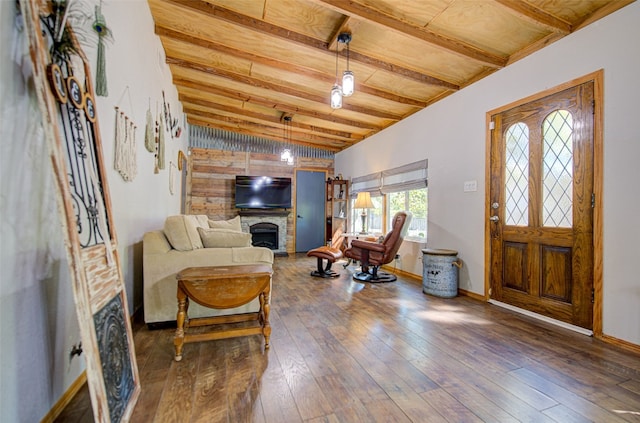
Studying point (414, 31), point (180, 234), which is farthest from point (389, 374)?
point (414, 31)

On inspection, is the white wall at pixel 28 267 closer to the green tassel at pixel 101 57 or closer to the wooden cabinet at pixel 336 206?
the green tassel at pixel 101 57

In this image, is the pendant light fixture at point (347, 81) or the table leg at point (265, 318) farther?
the pendant light fixture at point (347, 81)

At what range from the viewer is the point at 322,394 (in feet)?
5.08

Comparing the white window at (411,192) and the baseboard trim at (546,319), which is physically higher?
the white window at (411,192)

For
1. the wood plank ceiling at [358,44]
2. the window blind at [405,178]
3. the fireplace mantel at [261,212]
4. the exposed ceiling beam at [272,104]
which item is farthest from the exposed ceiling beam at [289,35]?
the fireplace mantel at [261,212]

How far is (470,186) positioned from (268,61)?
9.80ft

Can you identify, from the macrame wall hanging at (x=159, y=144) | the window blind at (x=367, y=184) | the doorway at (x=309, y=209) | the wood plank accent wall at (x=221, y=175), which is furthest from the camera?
the doorway at (x=309, y=209)

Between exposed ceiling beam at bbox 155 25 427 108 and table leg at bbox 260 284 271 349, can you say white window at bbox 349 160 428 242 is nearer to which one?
exposed ceiling beam at bbox 155 25 427 108

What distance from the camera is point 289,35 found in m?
2.91

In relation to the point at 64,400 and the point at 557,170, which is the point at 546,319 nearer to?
the point at 557,170

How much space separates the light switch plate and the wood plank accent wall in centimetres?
434

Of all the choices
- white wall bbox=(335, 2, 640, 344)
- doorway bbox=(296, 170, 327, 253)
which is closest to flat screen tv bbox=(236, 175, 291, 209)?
doorway bbox=(296, 170, 327, 253)

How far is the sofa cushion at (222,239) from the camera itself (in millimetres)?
2645

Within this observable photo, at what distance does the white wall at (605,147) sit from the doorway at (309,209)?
278cm
